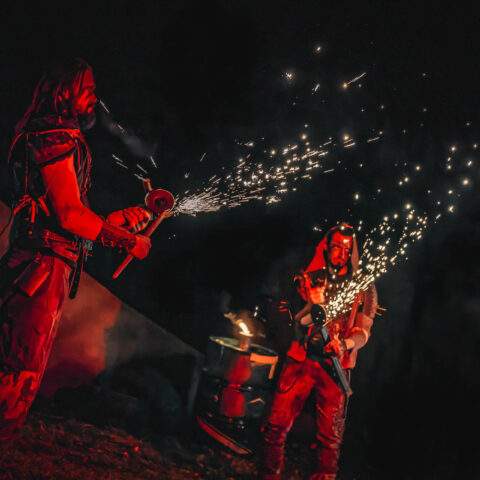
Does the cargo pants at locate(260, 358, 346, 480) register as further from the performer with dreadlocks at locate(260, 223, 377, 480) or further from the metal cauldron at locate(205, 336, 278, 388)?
the metal cauldron at locate(205, 336, 278, 388)

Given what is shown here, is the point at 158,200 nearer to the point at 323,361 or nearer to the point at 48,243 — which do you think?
the point at 48,243

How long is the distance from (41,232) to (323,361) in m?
3.28

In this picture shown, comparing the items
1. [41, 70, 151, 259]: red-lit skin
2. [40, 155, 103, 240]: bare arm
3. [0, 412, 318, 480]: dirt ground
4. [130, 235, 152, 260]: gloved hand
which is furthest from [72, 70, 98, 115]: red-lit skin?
[0, 412, 318, 480]: dirt ground

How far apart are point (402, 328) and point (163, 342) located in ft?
12.4

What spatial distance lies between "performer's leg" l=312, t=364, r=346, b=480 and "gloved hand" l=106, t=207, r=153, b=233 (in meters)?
2.65

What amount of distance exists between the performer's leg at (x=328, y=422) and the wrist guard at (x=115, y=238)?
2.62 meters

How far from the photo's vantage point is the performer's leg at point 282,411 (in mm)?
3945

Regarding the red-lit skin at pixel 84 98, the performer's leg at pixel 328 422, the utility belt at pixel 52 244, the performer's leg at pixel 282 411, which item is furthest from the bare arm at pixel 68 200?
the performer's leg at pixel 328 422

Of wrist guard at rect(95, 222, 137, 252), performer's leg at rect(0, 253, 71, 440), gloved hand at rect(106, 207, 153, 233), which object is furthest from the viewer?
gloved hand at rect(106, 207, 153, 233)

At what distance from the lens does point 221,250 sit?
5.62 metres

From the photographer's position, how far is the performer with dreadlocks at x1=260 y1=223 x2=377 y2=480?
3939 mm

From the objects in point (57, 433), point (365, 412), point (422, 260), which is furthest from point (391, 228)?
point (57, 433)

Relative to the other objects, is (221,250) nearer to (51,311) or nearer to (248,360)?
(248,360)

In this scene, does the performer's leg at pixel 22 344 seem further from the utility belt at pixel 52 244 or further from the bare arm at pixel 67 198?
the bare arm at pixel 67 198
